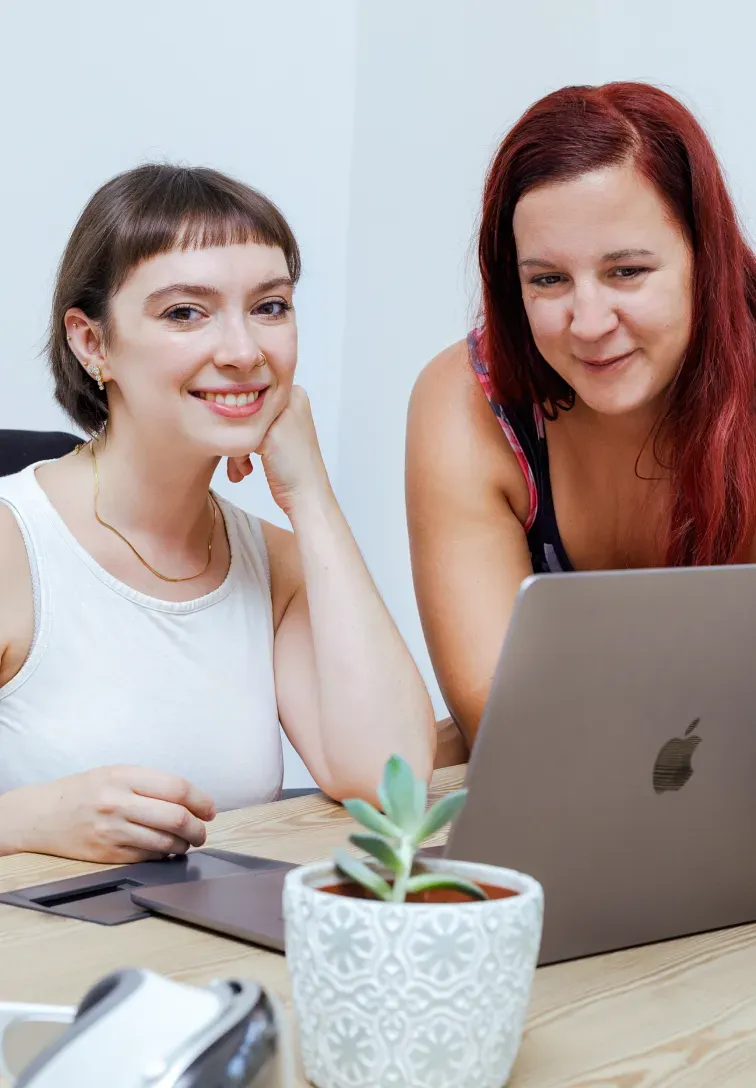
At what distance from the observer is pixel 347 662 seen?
1.40m

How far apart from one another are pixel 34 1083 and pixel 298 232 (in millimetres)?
2748

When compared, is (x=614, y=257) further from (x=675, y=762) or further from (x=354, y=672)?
(x=675, y=762)

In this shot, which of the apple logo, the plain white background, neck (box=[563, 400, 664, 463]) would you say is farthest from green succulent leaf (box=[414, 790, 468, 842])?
the plain white background

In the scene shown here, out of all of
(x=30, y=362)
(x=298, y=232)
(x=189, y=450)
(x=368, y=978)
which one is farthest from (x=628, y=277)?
(x=298, y=232)

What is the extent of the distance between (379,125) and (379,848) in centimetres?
272

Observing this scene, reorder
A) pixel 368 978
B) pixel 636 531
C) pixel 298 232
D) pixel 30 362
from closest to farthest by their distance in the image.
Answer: pixel 368 978 → pixel 636 531 → pixel 30 362 → pixel 298 232

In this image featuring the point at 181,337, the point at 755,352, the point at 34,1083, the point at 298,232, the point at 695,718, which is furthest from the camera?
the point at 298,232

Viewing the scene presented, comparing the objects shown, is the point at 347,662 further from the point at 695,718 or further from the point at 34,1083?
the point at 34,1083

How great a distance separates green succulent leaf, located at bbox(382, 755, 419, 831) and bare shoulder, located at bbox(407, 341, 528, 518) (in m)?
1.03

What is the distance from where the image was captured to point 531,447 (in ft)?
→ 5.32

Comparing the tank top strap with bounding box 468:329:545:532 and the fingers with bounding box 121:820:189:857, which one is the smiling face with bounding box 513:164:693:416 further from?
the fingers with bounding box 121:820:189:857

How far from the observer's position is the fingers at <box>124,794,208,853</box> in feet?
3.29

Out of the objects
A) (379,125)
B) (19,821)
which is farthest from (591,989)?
(379,125)

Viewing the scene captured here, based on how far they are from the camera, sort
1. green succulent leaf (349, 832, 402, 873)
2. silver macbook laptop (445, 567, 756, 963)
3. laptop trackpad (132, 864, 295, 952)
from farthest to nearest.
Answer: laptop trackpad (132, 864, 295, 952)
silver macbook laptop (445, 567, 756, 963)
green succulent leaf (349, 832, 402, 873)
